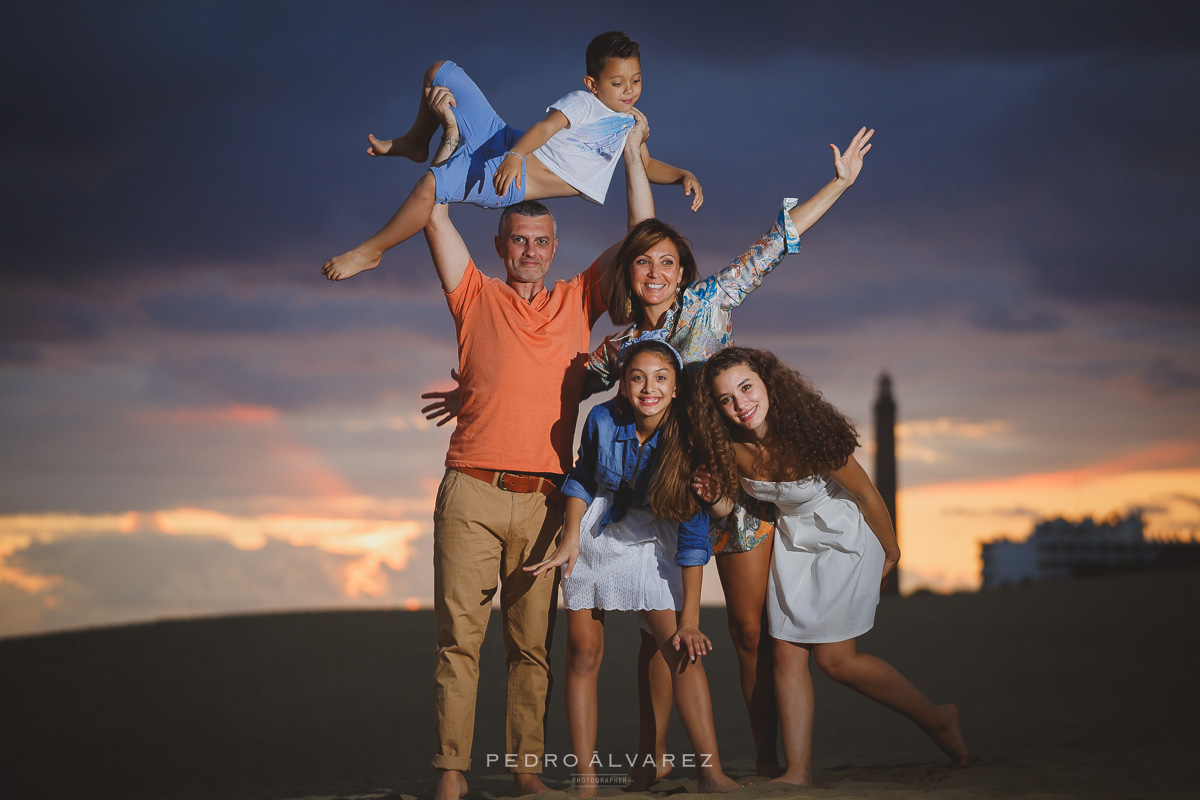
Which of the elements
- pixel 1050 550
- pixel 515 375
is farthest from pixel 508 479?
pixel 1050 550

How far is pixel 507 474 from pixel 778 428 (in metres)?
1.26

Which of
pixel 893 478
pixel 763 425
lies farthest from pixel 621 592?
pixel 893 478

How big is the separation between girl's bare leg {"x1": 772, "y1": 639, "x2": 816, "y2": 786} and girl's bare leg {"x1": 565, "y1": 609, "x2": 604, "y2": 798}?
0.87 m

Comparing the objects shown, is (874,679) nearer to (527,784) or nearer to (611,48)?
(527,784)

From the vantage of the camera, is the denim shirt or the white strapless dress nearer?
the denim shirt

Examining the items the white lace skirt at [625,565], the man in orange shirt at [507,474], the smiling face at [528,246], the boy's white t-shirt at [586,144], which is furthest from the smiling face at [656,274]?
the white lace skirt at [625,565]

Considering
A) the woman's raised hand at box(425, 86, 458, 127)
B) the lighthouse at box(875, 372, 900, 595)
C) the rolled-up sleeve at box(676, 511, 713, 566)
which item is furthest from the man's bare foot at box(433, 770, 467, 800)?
the lighthouse at box(875, 372, 900, 595)

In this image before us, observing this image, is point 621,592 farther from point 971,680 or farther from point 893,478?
point 893,478

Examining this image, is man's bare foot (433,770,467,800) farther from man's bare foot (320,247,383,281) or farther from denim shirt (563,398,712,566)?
man's bare foot (320,247,383,281)

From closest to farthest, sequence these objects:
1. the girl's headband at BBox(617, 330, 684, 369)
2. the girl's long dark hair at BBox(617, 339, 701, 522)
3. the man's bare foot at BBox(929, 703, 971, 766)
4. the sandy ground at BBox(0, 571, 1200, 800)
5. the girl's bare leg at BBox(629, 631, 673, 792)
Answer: the girl's long dark hair at BBox(617, 339, 701, 522) < the girl's headband at BBox(617, 330, 684, 369) < the girl's bare leg at BBox(629, 631, 673, 792) < the man's bare foot at BBox(929, 703, 971, 766) < the sandy ground at BBox(0, 571, 1200, 800)

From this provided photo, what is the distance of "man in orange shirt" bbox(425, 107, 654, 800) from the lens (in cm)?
479

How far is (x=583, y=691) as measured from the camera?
15.4ft

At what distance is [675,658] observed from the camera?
4.60 metres

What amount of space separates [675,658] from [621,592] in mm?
375
